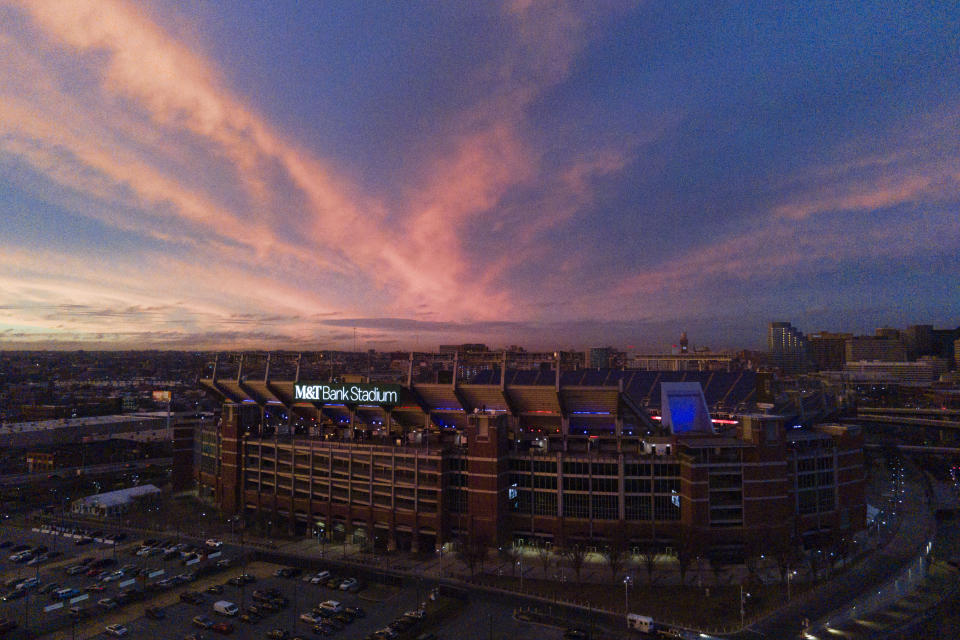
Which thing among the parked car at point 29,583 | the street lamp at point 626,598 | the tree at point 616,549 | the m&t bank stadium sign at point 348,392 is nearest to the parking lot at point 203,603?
the parked car at point 29,583

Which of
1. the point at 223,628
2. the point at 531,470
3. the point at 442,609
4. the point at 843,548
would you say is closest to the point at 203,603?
the point at 223,628

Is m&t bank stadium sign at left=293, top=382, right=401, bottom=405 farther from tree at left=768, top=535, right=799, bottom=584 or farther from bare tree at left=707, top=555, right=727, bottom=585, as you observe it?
tree at left=768, top=535, right=799, bottom=584

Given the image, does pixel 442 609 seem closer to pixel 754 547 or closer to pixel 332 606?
pixel 332 606

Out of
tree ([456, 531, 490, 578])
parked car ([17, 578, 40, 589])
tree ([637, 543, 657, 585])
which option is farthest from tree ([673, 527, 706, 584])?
parked car ([17, 578, 40, 589])

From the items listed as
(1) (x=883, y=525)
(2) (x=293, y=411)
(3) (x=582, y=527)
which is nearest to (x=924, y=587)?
(1) (x=883, y=525)

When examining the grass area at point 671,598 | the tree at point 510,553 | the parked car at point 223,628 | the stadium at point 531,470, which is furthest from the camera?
the stadium at point 531,470

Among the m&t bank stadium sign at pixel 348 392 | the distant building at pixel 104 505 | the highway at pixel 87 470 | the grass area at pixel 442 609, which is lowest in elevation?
the highway at pixel 87 470

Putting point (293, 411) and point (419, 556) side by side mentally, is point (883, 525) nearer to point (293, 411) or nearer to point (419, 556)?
point (419, 556)

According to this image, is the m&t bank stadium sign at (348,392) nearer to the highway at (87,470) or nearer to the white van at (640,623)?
the white van at (640,623)
